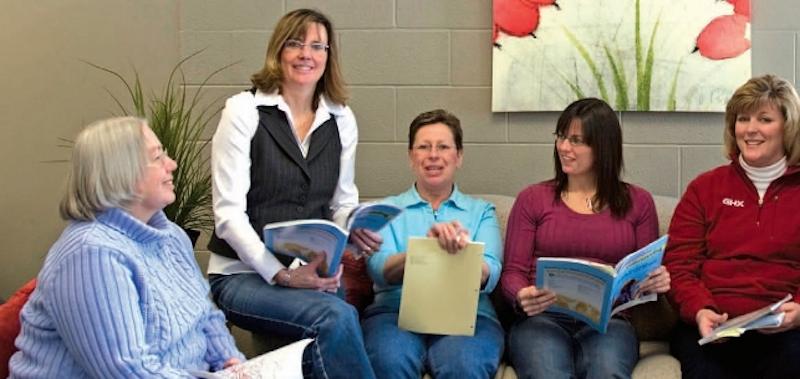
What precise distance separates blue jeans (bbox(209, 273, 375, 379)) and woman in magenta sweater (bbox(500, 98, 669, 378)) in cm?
51

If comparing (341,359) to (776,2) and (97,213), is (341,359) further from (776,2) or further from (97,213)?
(776,2)

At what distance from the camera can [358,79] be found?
136 inches

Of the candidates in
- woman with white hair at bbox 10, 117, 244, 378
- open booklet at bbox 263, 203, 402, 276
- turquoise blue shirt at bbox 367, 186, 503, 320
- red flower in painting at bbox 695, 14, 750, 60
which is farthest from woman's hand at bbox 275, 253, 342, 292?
red flower in painting at bbox 695, 14, 750, 60

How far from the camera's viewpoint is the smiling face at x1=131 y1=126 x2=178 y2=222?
2051 millimetres

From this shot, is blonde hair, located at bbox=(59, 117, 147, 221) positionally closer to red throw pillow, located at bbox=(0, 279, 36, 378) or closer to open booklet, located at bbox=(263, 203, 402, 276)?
red throw pillow, located at bbox=(0, 279, 36, 378)

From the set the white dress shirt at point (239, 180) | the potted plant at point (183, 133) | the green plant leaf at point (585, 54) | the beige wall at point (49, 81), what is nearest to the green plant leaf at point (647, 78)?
the green plant leaf at point (585, 54)

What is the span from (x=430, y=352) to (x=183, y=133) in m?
1.37

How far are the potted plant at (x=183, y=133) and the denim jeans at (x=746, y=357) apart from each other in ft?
5.46

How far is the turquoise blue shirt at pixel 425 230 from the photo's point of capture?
2.80 meters

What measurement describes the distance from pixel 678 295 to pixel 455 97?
1159 millimetres

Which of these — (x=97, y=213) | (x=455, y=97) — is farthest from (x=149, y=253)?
(x=455, y=97)

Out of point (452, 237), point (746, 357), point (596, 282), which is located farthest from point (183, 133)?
point (746, 357)

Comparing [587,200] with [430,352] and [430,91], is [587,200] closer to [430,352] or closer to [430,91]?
[430,352]

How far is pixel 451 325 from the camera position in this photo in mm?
2605
